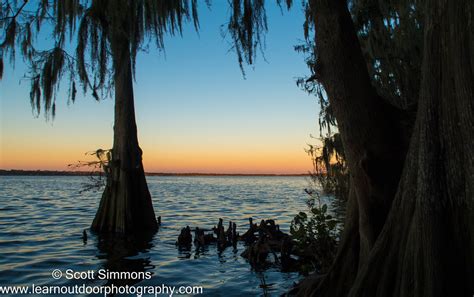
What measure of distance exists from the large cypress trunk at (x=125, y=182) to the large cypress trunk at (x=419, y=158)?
8515 mm

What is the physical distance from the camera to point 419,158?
3.37 m

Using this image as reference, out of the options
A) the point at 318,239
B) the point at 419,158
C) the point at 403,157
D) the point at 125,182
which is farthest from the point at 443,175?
the point at 125,182

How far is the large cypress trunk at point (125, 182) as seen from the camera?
37.7 ft

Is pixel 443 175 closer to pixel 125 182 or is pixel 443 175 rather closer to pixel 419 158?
pixel 419 158

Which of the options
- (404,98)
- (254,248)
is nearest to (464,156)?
(254,248)

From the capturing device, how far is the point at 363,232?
167 inches

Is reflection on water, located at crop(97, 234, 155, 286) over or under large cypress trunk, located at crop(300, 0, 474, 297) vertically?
under

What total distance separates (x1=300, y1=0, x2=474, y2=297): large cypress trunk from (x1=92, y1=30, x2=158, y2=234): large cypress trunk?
8.52 m

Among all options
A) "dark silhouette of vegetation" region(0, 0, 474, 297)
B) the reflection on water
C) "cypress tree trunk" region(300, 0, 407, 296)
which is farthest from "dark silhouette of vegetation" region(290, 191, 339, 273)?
the reflection on water

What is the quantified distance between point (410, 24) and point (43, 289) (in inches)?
363

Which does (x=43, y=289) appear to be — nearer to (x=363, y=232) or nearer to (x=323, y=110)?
(x=363, y=232)

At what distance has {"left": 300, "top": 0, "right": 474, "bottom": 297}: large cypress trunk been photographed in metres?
3.12

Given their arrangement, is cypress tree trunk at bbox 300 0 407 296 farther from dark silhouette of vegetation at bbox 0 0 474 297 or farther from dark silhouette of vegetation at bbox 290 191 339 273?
dark silhouette of vegetation at bbox 290 191 339 273

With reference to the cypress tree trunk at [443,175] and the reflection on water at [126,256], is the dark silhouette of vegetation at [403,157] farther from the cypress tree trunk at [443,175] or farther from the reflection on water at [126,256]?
the reflection on water at [126,256]
